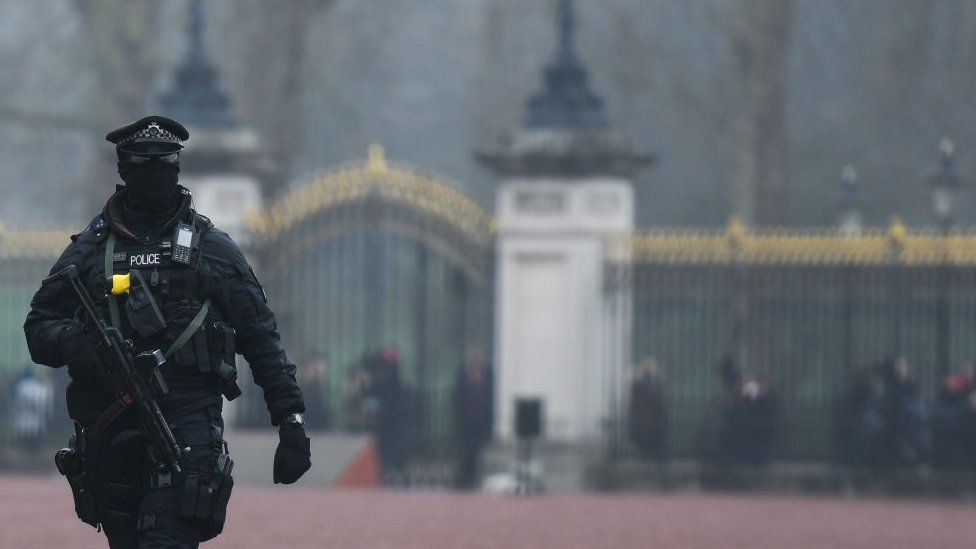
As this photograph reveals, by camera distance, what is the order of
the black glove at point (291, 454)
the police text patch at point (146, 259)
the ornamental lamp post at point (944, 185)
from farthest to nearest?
1. the ornamental lamp post at point (944, 185)
2. the police text patch at point (146, 259)
3. the black glove at point (291, 454)

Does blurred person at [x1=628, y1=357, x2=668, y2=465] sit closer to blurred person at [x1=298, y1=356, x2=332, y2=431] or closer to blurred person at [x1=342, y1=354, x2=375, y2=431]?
blurred person at [x1=342, y1=354, x2=375, y2=431]

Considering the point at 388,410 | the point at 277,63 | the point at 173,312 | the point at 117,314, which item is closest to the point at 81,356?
the point at 117,314

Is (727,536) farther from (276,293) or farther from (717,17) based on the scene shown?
(717,17)

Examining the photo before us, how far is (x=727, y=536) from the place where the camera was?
13023 mm

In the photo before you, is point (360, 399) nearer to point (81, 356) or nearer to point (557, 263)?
point (557, 263)

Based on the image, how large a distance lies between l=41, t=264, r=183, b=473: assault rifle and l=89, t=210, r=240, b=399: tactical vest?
8cm

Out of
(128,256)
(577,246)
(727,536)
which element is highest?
(577,246)

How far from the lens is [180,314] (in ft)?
21.6

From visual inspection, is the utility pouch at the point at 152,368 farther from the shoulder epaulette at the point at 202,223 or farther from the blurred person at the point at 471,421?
the blurred person at the point at 471,421

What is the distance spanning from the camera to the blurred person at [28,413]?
Answer: 19.3 meters

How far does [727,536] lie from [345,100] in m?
26.1

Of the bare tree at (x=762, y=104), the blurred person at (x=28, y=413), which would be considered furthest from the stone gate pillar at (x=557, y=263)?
the bare tree at (x=762, y=104)

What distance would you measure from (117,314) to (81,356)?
0.19 metres

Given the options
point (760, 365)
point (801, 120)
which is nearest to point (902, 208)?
point (801, 120)
